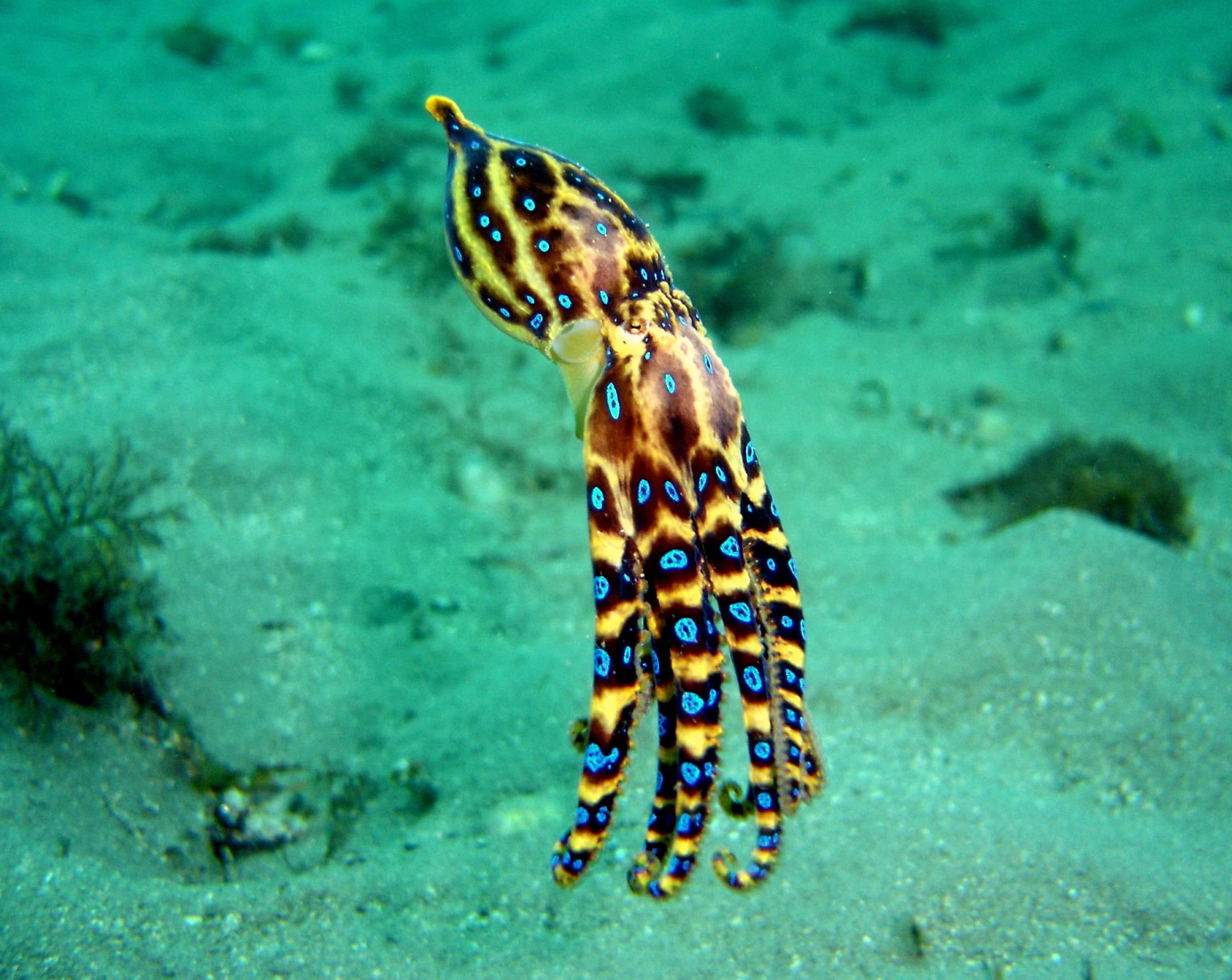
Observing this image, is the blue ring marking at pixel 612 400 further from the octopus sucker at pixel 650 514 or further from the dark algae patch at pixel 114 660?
the dark algae patch at pixel 114 660

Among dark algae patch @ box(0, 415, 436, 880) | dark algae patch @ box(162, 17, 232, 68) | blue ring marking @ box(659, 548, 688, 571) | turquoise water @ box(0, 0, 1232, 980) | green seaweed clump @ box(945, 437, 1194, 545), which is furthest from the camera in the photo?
dark algae patch @ box(162, 17, 232, 68)

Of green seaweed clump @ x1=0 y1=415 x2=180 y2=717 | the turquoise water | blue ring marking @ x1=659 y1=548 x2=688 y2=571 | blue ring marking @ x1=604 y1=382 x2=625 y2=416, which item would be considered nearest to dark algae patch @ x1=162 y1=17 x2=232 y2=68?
the turquoise water

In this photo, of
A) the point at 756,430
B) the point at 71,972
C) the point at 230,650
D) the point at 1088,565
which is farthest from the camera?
the point at 756,430


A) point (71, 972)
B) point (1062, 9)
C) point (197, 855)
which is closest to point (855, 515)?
point (197, 855)

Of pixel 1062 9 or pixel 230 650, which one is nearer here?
pixel 230 650

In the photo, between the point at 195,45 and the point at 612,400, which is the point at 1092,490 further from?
the point at 195,45

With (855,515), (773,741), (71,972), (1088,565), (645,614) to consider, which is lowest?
(855,515)

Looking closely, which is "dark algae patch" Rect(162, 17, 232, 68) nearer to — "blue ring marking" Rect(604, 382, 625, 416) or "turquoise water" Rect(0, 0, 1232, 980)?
"turquoise water" Rect(0, 0, 1232, 980)

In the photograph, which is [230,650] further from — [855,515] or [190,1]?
[190,1]

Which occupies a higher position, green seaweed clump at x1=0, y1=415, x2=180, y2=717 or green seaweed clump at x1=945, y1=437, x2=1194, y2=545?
green seaweed clump at x1=0, y1=415, x2=180, y2=717
